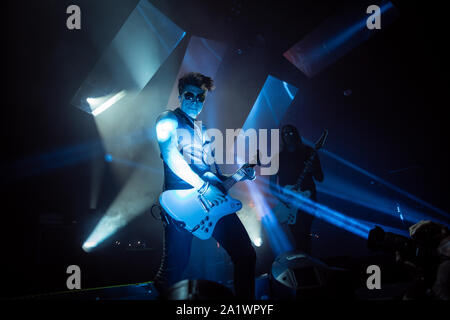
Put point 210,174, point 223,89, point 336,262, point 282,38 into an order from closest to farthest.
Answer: point 210,174 → point 336,262 → point 282,38 → point 223,89

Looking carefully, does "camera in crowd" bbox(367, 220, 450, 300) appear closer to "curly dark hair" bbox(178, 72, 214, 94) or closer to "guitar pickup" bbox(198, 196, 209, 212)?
"guitar pickup" bbox(198, 196, 209, 212)

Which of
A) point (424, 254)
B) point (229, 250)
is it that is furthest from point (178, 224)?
point (424, 254)

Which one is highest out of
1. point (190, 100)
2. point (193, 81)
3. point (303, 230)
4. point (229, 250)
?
point (193, 81)

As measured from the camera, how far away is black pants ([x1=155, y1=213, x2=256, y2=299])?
178cm

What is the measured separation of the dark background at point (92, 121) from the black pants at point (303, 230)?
2180mm

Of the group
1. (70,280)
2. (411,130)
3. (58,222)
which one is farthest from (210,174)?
(411,130)

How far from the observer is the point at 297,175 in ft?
13.0

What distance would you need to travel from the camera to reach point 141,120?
5.80 m

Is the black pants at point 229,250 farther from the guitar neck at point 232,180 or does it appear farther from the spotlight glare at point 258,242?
the spotlight glare at point 258,242

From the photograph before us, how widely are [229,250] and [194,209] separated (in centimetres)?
46

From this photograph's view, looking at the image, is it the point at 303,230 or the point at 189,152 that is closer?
the point at 189,152

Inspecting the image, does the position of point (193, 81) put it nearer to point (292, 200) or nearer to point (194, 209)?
point (194, 209)

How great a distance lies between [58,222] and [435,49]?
297 inches
